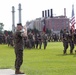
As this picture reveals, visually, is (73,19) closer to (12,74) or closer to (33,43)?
(33,43)

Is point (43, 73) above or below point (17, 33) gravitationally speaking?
below

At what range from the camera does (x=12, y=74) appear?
12859 millimetres

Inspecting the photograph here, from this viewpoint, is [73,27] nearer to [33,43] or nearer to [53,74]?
[33,43]

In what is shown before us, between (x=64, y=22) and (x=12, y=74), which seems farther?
(x=64, y=22)

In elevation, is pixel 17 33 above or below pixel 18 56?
above

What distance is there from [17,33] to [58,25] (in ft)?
432

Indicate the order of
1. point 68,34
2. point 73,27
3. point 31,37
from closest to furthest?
1. point 68,34
2. point 73,27
3. point 31,37

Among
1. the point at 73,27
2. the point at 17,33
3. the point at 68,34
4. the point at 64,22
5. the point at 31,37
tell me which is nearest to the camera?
the point at 17,33

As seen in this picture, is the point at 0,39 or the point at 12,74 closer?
the point at 12,74

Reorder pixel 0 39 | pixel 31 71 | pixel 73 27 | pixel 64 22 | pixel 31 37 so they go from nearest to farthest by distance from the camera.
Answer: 1. pixel 31 71
2. pixel 73 27
3. pixel 31 37
4. pixel 0 39
5. pixel 64 22

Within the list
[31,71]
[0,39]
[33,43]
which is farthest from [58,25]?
[31,71]

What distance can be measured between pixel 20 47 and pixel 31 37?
70.1 feet

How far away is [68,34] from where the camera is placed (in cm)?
2377

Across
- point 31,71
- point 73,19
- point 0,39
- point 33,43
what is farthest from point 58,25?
point 31,71
